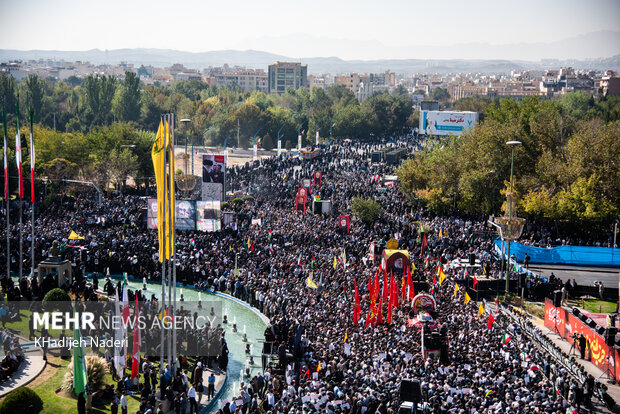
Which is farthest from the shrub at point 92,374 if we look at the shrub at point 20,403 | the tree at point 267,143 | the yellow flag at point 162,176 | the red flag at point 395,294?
the tree at point 267,143

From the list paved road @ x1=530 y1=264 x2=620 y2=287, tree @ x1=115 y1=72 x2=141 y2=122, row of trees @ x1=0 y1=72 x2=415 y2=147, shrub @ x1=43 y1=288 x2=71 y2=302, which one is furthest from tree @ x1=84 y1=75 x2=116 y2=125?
shrub @ x1=43 y1=288 x2=71 y2=302

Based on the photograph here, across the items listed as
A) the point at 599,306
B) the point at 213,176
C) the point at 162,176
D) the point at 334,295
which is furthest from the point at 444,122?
the point at 162,176

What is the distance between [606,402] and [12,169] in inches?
1640

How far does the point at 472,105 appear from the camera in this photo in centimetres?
11675

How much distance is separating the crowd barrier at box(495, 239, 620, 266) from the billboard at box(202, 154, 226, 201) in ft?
54.0

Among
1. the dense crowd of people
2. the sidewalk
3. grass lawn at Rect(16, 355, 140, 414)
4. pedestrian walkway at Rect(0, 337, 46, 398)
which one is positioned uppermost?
the dense crowd of people

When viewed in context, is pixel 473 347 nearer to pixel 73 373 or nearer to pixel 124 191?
pixel 73 373

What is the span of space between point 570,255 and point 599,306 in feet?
19.9

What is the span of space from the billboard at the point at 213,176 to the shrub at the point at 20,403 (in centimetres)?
2394

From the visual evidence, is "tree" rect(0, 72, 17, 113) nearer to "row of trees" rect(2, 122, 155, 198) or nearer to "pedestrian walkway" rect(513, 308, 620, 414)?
"row of trees" rect(2, 122, 155, 198)

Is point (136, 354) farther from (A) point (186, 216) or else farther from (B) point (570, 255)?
(B) point (570, 255)

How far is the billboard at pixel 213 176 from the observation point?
131 feet

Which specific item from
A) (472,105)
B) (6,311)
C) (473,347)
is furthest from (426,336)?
(472,105)

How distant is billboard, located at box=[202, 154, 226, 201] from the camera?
131 feet
